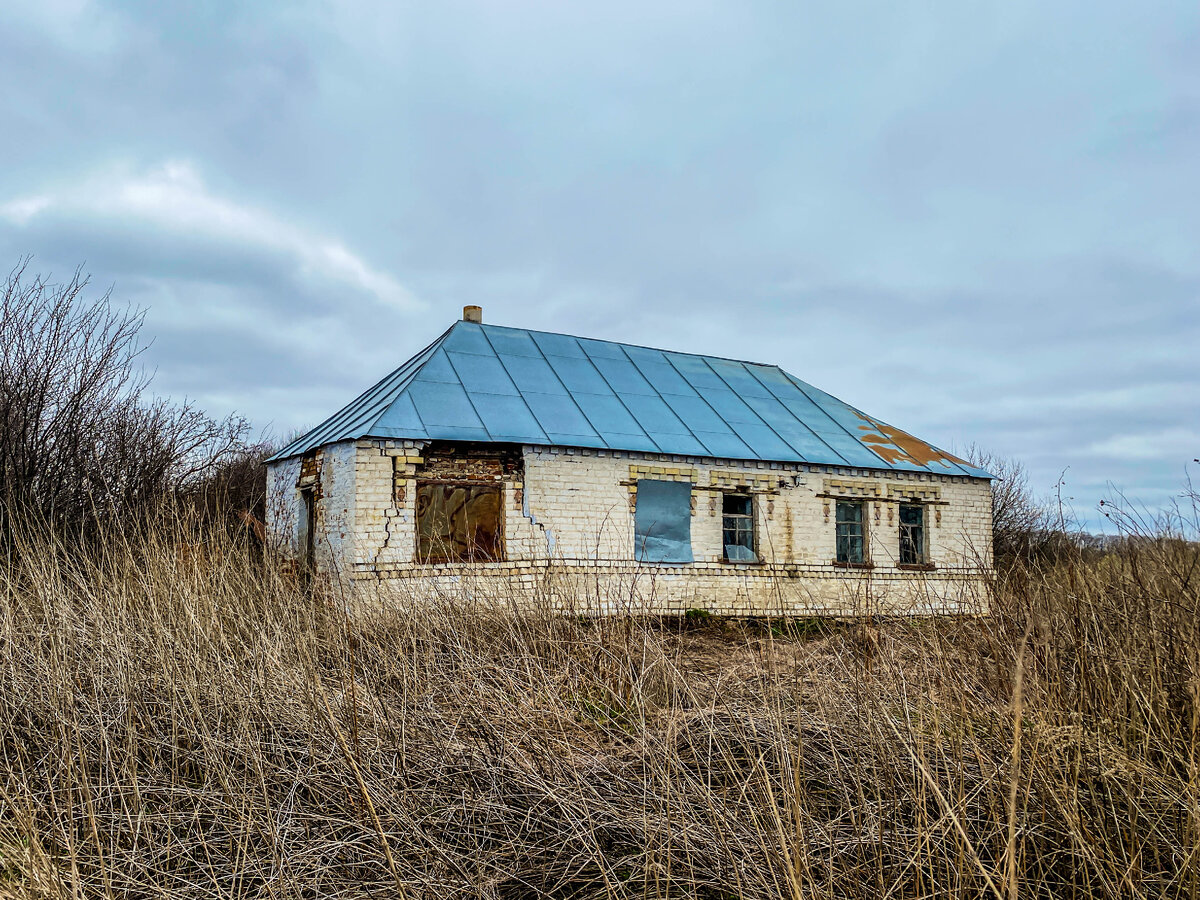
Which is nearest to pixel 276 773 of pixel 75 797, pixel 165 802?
pixel 165 802

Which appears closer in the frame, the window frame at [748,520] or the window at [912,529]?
the window frame at [748,520]

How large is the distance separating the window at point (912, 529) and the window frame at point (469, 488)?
7.06 meters

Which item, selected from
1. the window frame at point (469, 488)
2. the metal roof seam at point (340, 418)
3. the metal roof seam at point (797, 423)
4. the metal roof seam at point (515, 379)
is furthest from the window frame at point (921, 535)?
the metal roof seam at point (340, 418)

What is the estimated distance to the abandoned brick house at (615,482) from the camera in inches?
436

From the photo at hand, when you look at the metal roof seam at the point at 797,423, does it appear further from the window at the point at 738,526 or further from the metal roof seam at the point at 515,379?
the metal roof seam at the point at 515,379

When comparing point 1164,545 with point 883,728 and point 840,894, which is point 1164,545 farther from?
point 840,894

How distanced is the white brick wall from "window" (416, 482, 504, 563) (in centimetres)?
15

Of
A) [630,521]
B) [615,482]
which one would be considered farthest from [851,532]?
[615,482]

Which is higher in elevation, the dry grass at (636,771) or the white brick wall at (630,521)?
the white brick wall at (630,521)

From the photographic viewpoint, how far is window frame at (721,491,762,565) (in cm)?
1311

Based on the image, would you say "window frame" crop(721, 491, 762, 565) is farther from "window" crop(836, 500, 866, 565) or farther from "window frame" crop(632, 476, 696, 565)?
"window" crop(836, 500, 866, 565)

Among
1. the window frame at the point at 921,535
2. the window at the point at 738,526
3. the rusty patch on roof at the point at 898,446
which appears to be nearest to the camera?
the window at the point at 738,526

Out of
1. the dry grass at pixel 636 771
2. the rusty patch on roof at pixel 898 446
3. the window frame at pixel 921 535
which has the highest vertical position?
the rusty patch on roof at pixel 898 446

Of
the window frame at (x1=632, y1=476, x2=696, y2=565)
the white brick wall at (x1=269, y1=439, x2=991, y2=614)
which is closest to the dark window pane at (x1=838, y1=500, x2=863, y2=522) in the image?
the white brick wall at (x1=269, y1=439, x2=991, y2=614)
